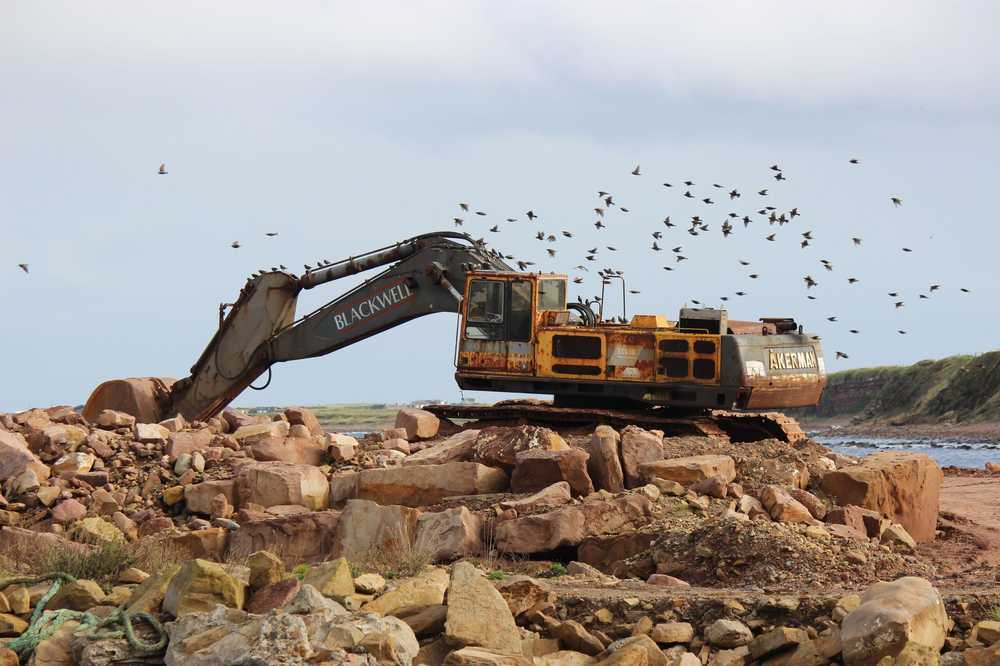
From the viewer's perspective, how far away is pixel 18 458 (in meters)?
16.4

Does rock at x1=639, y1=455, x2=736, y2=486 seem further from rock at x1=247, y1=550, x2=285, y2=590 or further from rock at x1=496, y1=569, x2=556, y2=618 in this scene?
rock at x1=247, y1=550, x2=285, y2=590

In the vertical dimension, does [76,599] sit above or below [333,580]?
below

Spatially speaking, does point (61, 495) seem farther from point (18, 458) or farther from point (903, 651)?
point (903, 651)

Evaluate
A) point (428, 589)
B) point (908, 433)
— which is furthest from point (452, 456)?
point (908, 433)

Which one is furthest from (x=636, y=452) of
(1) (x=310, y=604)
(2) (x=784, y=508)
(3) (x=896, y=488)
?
(1) (x=310, y=604)

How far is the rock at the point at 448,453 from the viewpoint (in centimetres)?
1572

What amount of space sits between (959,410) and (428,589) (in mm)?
43974

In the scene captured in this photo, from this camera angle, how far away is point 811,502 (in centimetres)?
1466

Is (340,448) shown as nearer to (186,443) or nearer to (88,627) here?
(186,443)

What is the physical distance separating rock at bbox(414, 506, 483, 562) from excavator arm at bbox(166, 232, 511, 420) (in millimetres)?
6652

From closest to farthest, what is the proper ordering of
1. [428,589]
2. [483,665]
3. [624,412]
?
[483,665], [428,589], [624,412]

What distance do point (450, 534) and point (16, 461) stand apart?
21.6 ft

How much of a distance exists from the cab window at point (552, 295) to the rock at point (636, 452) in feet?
12.3

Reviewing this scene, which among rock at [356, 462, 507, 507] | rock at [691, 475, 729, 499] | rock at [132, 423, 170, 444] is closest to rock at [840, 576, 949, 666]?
rock at [691, 475, 729, 499]
